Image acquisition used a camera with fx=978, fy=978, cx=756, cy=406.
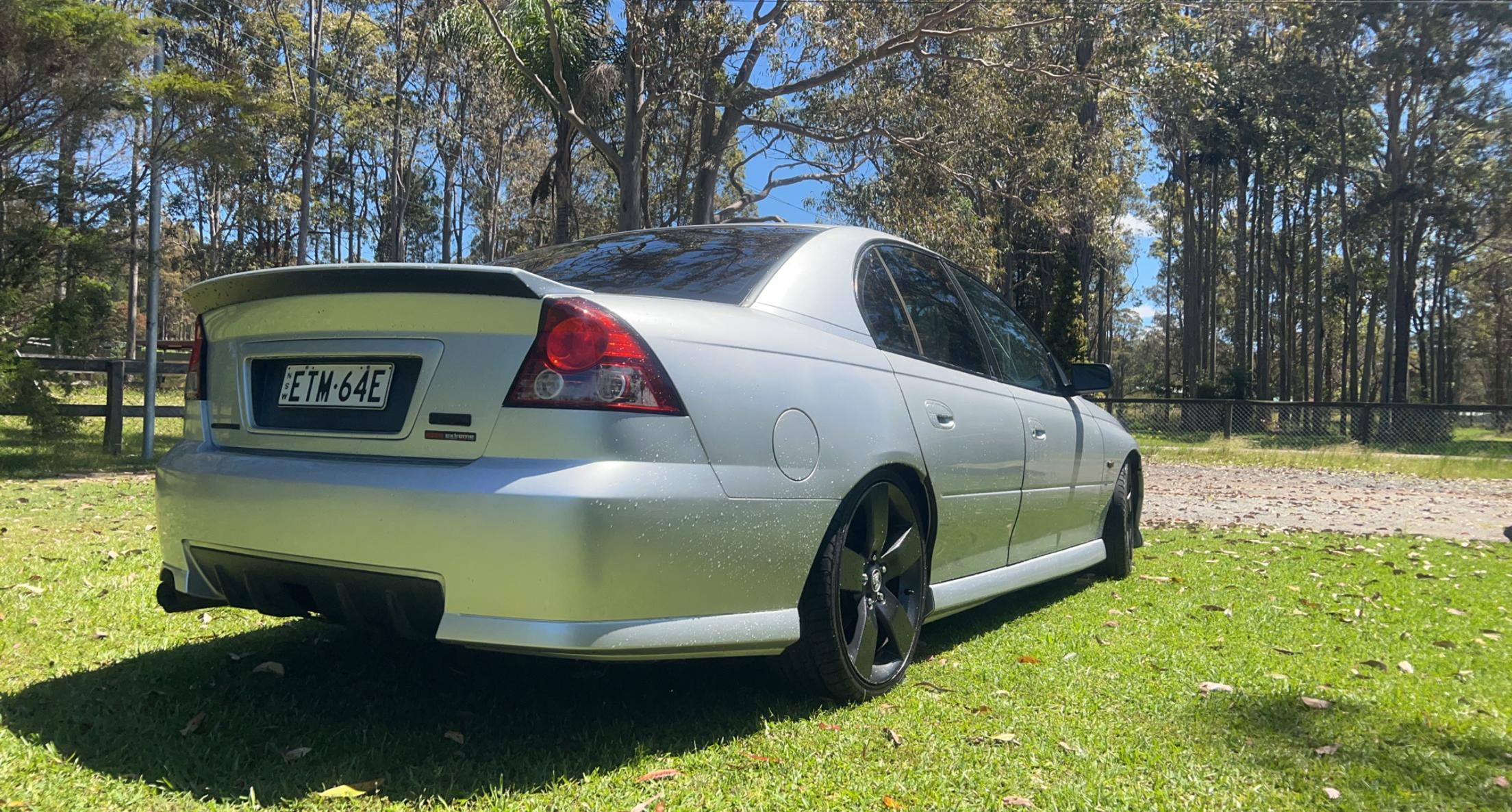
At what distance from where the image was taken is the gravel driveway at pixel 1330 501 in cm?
857

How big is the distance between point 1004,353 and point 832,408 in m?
1.72

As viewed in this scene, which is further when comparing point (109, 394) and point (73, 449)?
point (73, 449)

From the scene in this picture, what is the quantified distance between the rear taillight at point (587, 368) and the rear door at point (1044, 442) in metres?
2.13

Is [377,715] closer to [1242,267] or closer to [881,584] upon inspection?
[881,584]

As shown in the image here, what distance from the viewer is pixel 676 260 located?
3197mm

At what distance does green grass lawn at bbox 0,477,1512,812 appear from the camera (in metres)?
2.30

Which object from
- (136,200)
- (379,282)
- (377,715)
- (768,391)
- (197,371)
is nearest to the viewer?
(379,282)

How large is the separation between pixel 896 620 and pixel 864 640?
0.68 ft

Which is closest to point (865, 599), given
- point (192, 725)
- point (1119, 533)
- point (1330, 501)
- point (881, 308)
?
point (881, 308)

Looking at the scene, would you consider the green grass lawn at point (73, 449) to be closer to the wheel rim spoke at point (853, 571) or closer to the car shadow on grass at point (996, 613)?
the car shadow on grass at point (996, 613)

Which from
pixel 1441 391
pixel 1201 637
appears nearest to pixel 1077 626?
pixel 1201 637

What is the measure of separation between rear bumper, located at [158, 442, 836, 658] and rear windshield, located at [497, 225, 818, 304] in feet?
2.42

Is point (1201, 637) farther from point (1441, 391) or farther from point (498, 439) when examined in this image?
point (1441, 391)

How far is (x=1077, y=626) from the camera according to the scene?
416cm
